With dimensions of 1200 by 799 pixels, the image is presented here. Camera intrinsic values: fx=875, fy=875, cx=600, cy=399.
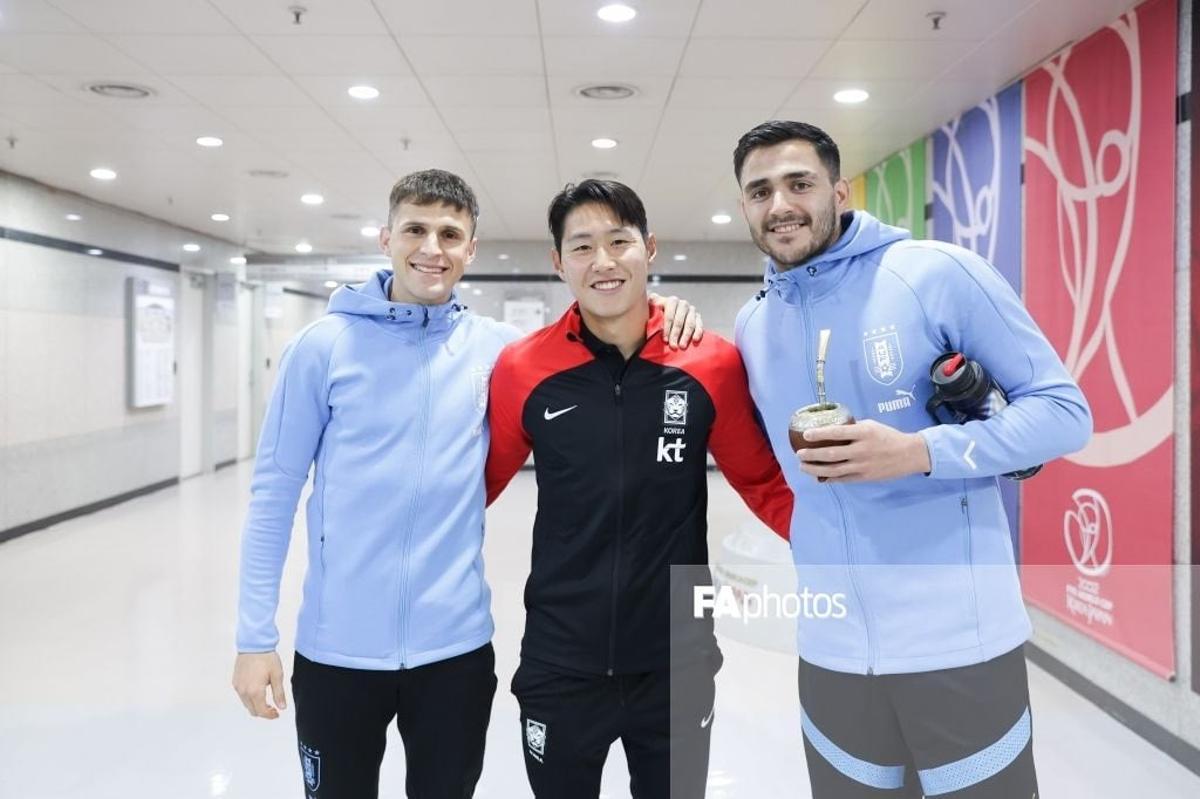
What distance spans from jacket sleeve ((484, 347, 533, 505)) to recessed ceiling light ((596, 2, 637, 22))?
2.43 meters

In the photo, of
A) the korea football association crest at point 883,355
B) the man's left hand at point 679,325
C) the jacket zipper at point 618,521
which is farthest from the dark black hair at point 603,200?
the korea football association crest at point 883,355

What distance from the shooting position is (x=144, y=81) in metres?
4.89

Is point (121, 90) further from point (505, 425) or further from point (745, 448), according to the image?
point (745, 448)

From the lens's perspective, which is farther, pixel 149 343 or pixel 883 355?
pixel 149 343

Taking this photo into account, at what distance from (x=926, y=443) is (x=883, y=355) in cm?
21

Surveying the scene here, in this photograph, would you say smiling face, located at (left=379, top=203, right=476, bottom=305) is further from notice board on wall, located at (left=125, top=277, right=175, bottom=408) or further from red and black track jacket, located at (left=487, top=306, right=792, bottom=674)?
notice board on wall, located at (left=125, top=277, right=175, bottom=408)

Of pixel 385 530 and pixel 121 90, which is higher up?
pixel 121 90

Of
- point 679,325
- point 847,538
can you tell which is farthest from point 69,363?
point 847,538

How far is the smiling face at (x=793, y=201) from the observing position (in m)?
1.66

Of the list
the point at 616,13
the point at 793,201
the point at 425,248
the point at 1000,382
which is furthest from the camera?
the point at 616,13

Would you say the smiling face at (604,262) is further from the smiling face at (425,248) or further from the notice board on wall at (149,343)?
the notice board on wall at (149,343)

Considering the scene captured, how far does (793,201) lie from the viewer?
1.66 meters

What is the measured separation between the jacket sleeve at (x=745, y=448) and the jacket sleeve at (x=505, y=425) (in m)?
0.42

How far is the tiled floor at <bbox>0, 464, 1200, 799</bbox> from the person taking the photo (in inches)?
122
